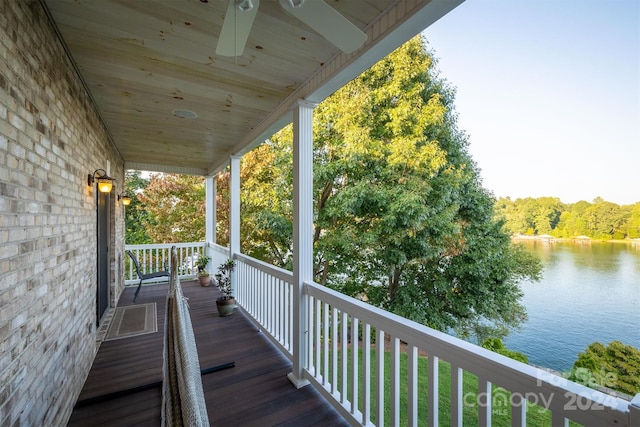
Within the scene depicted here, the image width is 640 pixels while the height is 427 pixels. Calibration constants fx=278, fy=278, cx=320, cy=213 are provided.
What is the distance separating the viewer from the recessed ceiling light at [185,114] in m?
3.18

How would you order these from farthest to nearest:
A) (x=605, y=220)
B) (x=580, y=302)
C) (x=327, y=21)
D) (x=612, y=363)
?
(x=580, y=302)
(x=612, y=363)
(x=605, y=220)
(x=327, y=21)

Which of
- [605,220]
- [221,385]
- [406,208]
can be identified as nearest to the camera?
[221,385]

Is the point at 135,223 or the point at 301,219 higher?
the point at 301,219

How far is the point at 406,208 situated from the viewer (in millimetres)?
5297

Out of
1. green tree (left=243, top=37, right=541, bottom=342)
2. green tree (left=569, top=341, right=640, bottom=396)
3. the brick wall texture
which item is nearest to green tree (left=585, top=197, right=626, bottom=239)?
green tree (left=243, top=37, right=541, bottom=342)

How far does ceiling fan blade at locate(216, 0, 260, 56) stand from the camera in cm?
120

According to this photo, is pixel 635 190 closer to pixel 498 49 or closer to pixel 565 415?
pixel 498 49

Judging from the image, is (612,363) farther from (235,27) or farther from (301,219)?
(235,27)

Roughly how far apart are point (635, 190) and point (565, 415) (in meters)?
4.40

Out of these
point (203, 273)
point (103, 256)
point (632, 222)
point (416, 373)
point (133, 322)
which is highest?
point (632, 222)

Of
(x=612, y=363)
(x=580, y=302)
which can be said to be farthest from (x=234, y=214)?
(x=612, y=363)

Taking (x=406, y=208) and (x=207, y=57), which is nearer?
(x=207, y=57)

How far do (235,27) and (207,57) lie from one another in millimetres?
953

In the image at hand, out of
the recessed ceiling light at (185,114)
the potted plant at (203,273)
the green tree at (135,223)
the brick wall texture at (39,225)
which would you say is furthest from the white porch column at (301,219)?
the green tree at (135,223)
